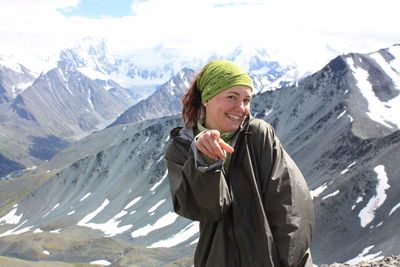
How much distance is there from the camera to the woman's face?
7027mm

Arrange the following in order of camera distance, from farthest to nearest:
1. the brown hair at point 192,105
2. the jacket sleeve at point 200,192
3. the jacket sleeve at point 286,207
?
the brown hair at point 192,105
the jacket sleeve at point 286,207
the jacket sleeve at point 200,192

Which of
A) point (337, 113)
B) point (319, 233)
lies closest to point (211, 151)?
point (319, 233)

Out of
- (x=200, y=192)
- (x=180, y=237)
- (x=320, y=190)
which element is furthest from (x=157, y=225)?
(x=200, y=192)

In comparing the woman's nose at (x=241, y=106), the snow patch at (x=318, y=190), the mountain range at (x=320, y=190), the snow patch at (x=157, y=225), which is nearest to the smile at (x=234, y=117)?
the woman's nose at (x=241, y=106)

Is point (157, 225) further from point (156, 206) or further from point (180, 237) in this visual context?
point (180, 237)

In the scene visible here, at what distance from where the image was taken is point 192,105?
26.6ft

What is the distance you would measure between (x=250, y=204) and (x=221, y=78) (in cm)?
191

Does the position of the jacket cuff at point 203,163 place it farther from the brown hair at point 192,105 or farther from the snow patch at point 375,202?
the snow patch at point 375,202

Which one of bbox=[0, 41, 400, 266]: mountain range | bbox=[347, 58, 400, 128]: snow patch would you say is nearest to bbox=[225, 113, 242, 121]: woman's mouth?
bbox=[0, 41, 400, 266]: mountain range

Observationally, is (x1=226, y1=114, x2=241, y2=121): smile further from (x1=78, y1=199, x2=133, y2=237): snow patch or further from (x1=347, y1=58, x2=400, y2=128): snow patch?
(x1=78, y1=199, x2=133, y2=237): snow patch

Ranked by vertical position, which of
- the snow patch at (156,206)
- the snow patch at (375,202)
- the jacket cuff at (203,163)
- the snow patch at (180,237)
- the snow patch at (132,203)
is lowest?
the snow patch at (132,203)

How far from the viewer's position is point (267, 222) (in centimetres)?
657

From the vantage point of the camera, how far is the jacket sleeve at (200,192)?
6.15 metres

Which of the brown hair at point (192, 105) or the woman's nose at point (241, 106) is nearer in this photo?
the woman's nose at point (241, 106)
